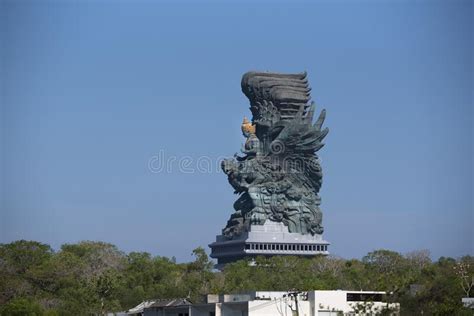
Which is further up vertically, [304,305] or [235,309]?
[304,305]

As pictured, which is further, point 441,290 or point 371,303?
point 441,290

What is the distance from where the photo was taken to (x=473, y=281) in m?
169

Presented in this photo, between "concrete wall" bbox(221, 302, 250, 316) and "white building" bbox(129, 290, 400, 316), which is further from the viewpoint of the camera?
"concrete wall" bbox(221, 302, 250, 316)

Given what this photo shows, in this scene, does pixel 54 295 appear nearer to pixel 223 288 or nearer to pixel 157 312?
pixel 223 288

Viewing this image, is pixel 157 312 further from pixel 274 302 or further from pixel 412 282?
pixel 412 282

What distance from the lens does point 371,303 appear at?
5325 inches

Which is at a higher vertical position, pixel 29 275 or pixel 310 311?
pixel 29 275

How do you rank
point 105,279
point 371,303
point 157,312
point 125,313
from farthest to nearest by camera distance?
point 105,279 → point 125,313 → point 157,312 → point 371,303

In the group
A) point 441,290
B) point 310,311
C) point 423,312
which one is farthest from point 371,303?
point 441,290

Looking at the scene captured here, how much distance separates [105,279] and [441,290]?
37.9 meters

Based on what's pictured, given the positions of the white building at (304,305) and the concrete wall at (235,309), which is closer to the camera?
the white building at (304,305)

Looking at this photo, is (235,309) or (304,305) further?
(304,305)

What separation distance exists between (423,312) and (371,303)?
16.8 meters

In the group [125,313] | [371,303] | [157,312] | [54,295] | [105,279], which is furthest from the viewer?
[54,295]
